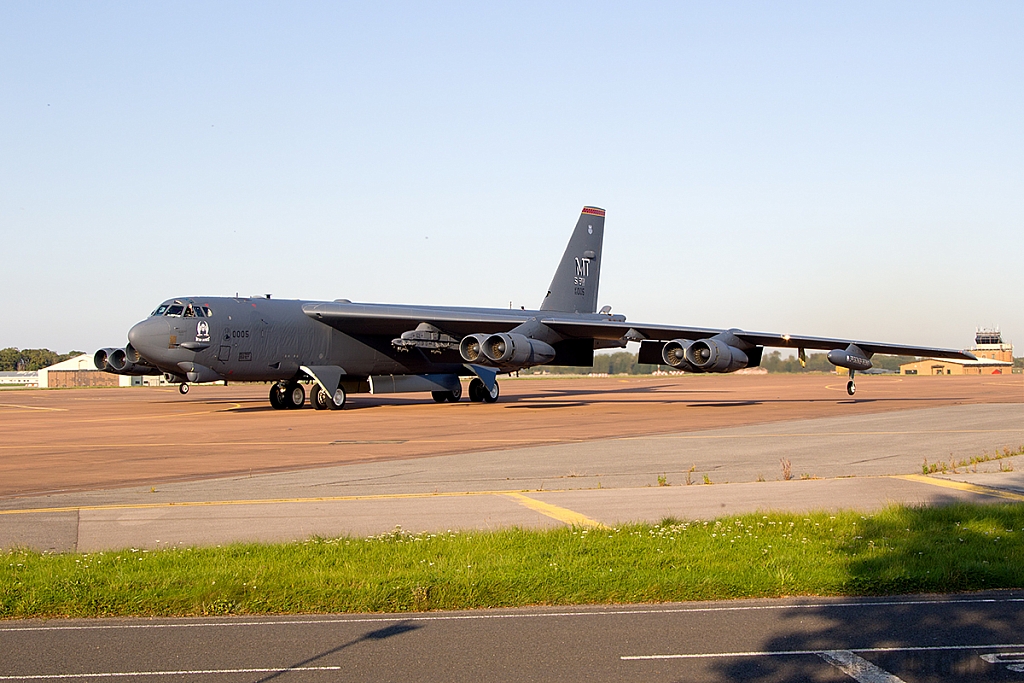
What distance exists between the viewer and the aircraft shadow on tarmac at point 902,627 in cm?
571

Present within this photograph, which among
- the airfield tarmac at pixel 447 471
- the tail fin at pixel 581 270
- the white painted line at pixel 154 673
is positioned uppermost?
the tail fin at pixel 581 270

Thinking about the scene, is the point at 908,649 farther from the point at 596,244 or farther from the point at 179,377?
the point at 596,244

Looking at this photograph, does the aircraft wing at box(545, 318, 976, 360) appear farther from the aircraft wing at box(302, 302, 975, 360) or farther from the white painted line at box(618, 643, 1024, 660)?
the white painted line at box(618, 643, 1024, 660)

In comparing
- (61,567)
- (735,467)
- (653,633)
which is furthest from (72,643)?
(735,467)

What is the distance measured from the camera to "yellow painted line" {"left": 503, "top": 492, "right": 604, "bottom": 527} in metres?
10.6

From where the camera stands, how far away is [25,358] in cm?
14875

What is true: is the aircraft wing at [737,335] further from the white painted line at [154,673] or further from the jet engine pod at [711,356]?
the white painted line at [154,673]

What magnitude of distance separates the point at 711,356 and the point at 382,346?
11.9m

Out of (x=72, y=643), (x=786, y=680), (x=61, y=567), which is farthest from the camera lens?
(x=61, y=567)

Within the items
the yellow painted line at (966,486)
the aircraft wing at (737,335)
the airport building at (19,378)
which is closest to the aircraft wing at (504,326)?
the aircraft wing at (737,335)

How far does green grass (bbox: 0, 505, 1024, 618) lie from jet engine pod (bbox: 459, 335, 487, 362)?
76.7ft

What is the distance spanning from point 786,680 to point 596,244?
37641 mm

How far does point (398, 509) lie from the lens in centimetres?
1157

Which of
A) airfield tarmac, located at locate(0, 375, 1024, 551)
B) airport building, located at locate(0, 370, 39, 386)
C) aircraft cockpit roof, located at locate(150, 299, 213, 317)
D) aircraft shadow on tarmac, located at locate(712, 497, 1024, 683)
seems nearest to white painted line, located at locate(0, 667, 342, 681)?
aircraft shadow on tarmac, located at locate(712, 497, 1024, 683)
